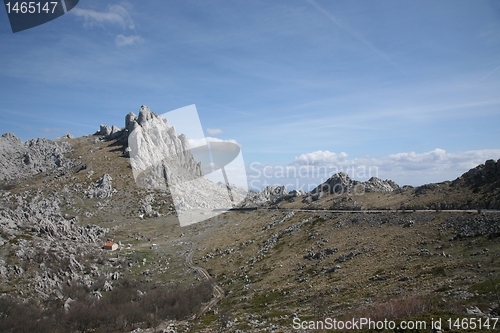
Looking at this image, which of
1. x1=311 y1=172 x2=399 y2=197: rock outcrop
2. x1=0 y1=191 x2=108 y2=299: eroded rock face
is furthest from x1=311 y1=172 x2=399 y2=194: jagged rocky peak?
x1=0 y1=191 x2=108 y2=299: eroded rock face

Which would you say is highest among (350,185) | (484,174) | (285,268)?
(350,185)

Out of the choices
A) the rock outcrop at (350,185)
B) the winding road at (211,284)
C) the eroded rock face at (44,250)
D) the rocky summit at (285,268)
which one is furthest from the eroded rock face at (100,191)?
the rock outcrop at (350,185)

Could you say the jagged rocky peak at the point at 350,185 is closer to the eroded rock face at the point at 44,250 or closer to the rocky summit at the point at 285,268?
the rocky summit at the point at 285,268

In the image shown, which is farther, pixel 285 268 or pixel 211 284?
pixel 211 284

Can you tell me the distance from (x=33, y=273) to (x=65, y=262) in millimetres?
10440

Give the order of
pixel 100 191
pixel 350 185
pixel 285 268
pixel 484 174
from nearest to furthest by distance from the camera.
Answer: pixel 484 174, pixel 285 268, pixel 350 185, pixel 100 191

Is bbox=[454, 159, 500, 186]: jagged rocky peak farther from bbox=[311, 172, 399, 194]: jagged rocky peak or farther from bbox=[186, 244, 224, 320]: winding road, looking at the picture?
bbox=[186, 244, 224, 320]: winding road

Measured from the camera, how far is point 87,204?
591 ft

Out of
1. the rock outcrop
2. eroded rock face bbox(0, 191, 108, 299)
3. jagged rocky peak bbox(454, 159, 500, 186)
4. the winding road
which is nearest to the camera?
eroded rock face bbox(0, 191, 108, 299)

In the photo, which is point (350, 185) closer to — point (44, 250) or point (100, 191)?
point (44, 250)

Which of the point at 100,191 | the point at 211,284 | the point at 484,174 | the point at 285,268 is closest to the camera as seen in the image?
the point at 484,174

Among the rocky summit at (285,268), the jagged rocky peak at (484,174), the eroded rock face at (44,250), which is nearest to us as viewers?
the rocky summit at (285,268)

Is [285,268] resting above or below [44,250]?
below

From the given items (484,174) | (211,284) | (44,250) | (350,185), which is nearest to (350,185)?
(350,185)
